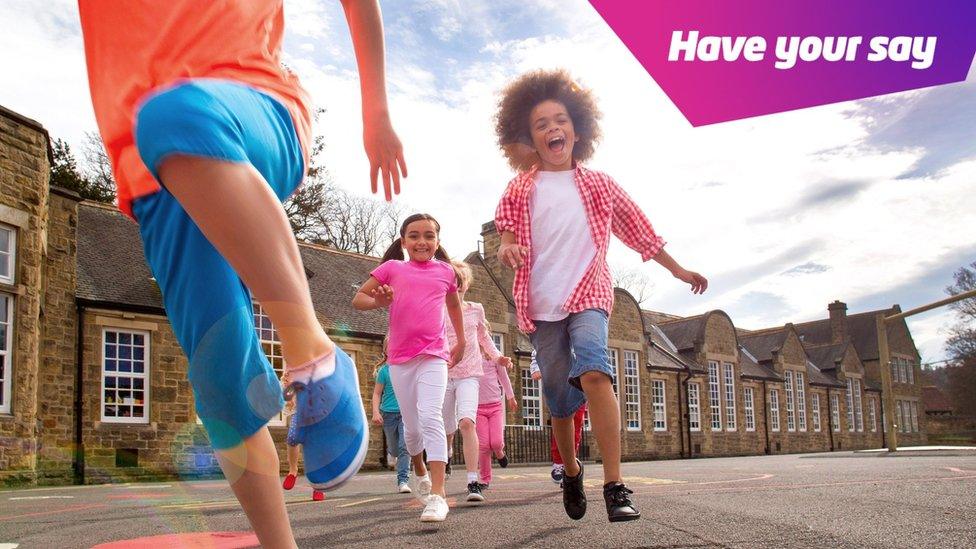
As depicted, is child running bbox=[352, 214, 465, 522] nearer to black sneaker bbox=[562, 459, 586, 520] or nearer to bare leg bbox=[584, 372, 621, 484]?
black sneaker bbox=[562, 459, 586, 520]

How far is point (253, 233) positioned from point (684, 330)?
4144cm

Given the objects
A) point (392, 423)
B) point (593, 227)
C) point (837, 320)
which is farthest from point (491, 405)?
point (837, 320)

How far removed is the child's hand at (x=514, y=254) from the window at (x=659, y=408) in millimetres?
32106

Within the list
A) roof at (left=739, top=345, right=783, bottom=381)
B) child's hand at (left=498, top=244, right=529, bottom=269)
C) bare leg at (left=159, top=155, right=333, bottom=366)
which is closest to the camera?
bare leg at (left=159, top=155, right=333, bottom=366)

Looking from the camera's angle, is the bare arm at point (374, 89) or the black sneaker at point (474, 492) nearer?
the bare arm at point (374, 89)

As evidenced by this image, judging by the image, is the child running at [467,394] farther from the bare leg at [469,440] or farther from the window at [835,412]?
the window at [835,412]

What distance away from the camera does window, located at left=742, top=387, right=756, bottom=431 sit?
42594mm

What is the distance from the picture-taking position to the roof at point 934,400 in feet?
228

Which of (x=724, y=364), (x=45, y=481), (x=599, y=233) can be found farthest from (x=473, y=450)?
(x=724, y=364)

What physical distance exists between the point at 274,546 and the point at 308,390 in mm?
383

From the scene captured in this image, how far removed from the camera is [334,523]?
5020mm

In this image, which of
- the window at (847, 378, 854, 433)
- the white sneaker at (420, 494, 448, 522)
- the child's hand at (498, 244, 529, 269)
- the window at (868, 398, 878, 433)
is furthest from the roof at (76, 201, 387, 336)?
the window at (868, 398, 878, 433)

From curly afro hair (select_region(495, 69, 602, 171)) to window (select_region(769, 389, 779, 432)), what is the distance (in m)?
41.9

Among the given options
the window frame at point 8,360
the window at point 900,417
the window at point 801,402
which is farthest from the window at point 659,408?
the window at point 900,417
